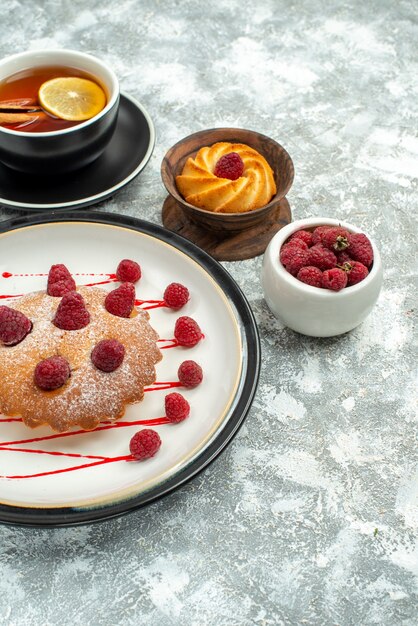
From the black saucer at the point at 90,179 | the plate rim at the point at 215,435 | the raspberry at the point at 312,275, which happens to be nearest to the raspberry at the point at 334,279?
the raspberry at the point at 312,275

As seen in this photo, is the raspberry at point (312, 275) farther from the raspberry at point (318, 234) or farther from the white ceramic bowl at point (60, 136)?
the white ceramic bowl at point (60, 136)

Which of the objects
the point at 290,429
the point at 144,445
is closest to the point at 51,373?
the point at 144,445

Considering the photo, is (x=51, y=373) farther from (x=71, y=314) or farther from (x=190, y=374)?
(x=190, y=374)

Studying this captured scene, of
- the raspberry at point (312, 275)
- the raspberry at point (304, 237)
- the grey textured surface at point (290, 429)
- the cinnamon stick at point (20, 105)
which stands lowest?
the grey textured surface at point (290, 429)

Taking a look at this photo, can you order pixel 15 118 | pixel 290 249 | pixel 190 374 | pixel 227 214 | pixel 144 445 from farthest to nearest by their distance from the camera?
1. pixel 15 118
2. pixel 227 214
3. pixel 290 249
4. pixel 190 374
5. pixel 144 445

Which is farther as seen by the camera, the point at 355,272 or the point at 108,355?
the point at 355,272

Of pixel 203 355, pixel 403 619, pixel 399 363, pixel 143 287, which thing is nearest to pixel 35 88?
pixel 143 287

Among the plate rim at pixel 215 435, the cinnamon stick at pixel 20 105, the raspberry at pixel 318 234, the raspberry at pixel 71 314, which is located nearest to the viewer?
the plate rim at pixel 215 435

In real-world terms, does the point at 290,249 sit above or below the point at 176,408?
above
